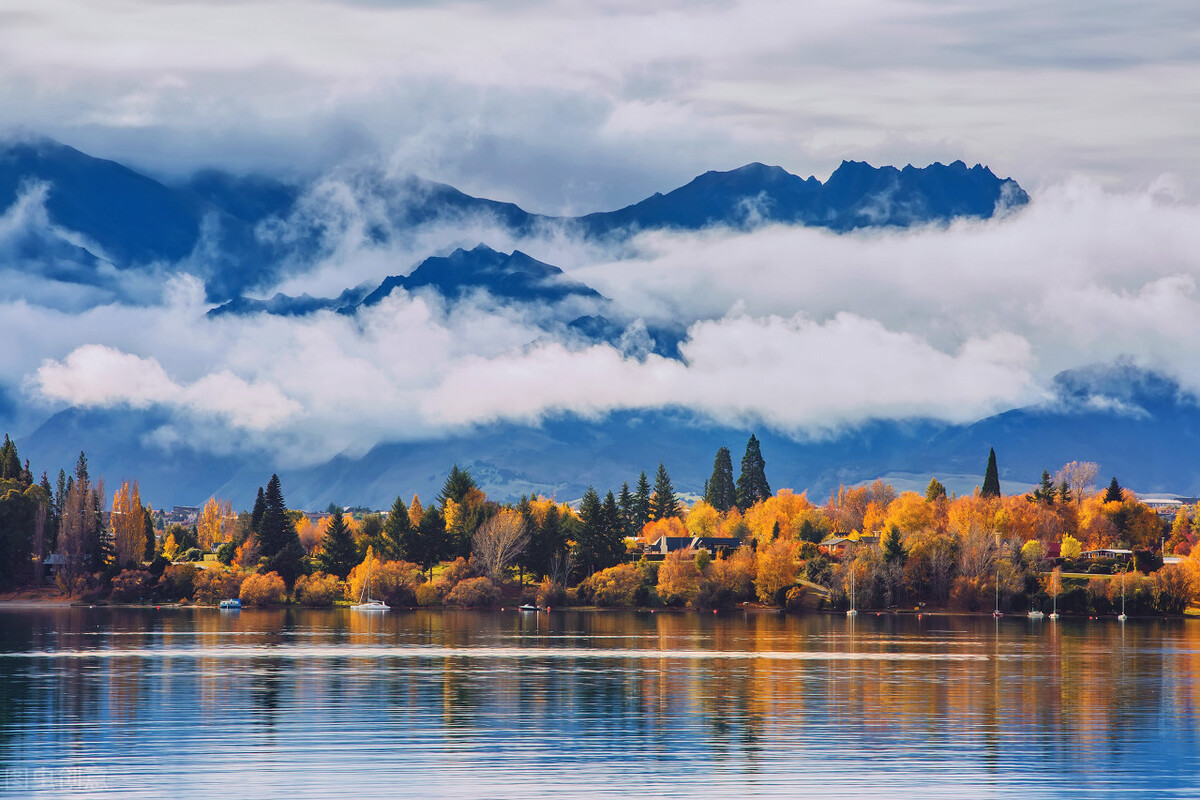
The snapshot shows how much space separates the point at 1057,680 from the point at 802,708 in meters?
25.3

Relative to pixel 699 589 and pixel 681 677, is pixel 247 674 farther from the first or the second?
pixel 699 589

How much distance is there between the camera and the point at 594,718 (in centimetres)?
6744

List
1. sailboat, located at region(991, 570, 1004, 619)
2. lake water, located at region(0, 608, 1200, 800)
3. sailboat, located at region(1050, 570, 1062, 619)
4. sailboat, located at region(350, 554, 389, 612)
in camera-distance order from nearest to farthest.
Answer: lake water, located at region(0, 608, 1200, 800) < sailboat, located at region(991, 570, 1004, 619) < sailboat, located at region(1050, 570, 1062, 619) < sailboat, located at region(350, 554, 389, 612)

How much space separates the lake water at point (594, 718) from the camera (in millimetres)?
50156

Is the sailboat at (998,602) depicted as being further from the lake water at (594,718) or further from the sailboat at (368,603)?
the sailboat at (368,603)

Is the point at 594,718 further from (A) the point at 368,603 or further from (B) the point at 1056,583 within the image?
(B) the point at 1056,583

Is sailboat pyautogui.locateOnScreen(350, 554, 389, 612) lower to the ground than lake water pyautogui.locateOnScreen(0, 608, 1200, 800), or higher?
lower

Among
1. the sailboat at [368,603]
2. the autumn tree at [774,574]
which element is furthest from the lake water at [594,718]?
the autumn tree at [774,574]

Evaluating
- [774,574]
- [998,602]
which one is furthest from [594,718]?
[998,602]

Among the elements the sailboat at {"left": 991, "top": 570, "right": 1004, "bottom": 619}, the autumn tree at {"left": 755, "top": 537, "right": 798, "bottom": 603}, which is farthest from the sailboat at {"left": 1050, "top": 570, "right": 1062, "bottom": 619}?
the autumn tree at {"left": 755, "top": 537, "right": 798, "bottom": 603}

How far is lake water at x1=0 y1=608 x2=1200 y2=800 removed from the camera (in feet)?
165

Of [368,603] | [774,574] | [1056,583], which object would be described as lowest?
[368,603]

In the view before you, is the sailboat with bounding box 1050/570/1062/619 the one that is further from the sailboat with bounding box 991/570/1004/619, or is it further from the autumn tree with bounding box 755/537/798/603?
the autumn tree with bounding box 755/537/798/603

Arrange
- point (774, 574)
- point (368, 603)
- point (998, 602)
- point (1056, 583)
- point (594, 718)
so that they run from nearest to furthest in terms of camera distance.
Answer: point (594, 718), point (1056, 583), point (998, 602), point (368, 603), point (774, 574)
